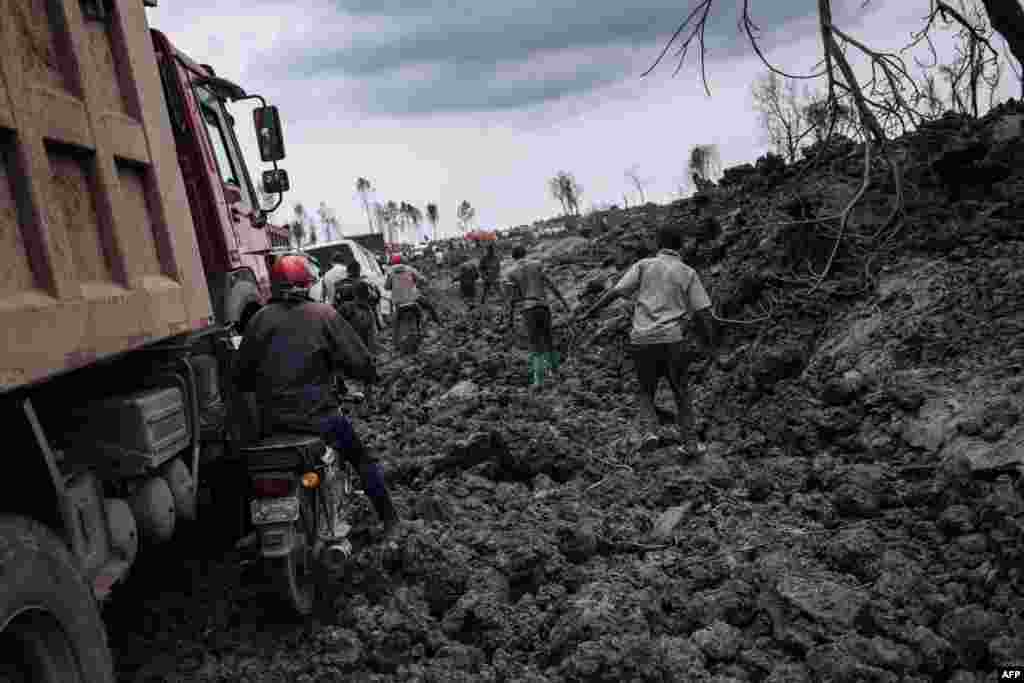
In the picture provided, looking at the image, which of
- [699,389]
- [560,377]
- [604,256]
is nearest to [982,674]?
[699,389]

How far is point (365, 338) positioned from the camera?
10.8 metres

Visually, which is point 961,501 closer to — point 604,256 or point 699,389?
point 699,389

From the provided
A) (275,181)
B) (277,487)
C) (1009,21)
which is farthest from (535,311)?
(277,487)

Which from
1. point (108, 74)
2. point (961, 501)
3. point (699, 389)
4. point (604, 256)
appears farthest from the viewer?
point (604, 256)

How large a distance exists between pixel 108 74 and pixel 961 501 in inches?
188

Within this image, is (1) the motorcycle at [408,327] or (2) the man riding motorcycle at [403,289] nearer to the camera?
(2) the man riding motorcycle at [403,289]

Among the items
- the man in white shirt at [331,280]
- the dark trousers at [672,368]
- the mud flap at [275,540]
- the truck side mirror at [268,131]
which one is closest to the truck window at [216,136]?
the truck side mirror at [268,131]

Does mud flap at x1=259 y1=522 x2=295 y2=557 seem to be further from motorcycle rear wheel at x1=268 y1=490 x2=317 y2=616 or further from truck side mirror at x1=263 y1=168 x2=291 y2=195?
truck side mirror at x1=263 y1=168 x2=291 y2=195

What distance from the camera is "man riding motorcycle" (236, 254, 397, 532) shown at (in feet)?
13.5

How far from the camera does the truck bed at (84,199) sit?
235cm

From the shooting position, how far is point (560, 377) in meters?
10.1

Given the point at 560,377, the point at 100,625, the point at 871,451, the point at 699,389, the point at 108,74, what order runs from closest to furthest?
the point at 100,625, the point at 108,74, the point at 871,451, the point at 699,389, the point at 560,377

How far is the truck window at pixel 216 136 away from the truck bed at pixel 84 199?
5.65 ft

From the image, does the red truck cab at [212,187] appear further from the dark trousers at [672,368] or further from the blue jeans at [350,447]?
the dark trousers at [672,368]
